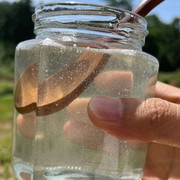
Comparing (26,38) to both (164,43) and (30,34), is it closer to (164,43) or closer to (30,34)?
(30,34)

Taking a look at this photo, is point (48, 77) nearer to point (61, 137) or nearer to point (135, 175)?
point (61, 137)

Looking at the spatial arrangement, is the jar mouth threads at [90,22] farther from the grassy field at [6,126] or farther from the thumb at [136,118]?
the grassy field at [6,126]

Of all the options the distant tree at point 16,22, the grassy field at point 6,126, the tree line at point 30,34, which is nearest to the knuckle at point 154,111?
the grassy field at point 6,126

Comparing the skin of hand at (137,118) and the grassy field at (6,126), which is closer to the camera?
the skin of hand at (137,118)

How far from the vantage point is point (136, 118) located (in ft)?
1.51

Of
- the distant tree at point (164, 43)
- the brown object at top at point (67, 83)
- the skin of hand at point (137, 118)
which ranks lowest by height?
the distant tree at point (164, 43)

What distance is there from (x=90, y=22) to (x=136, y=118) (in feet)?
0.45

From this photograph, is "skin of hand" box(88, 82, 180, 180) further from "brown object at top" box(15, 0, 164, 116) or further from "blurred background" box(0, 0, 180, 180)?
"blurred background" box(0, 0, 180, 180)

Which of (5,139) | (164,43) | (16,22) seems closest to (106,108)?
(5,139)

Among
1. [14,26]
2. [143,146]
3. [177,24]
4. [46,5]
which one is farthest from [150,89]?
[177,24]

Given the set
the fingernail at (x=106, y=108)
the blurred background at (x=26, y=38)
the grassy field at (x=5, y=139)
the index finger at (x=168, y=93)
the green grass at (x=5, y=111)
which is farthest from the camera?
the blurred background at (x=26, y=38)

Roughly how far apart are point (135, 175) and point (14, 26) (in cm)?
930

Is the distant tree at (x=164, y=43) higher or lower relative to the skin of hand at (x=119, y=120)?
lower

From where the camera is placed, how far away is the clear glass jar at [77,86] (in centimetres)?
45
